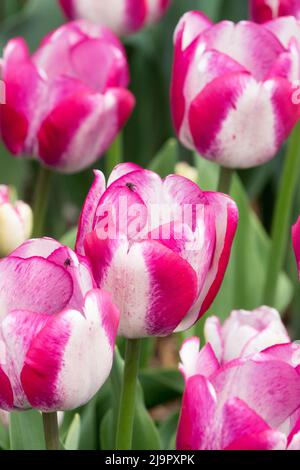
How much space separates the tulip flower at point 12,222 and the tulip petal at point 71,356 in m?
0.39

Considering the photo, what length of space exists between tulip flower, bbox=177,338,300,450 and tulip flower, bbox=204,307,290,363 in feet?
0.20

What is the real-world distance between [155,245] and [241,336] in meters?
0.14

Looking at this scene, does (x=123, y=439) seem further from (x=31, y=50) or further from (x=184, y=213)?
(x=31, y=50)

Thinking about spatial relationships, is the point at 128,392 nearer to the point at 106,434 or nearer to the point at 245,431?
the point at 245,431

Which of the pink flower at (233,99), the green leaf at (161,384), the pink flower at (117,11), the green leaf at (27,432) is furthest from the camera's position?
the pink flower at (117,11)

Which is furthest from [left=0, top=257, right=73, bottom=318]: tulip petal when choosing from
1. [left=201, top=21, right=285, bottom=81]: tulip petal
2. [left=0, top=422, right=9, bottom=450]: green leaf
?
[left=201, top=21, right=285, bottom=81]: tulip petal

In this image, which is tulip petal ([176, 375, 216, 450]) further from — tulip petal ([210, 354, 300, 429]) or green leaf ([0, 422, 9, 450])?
green leaf ([0, 422, 9, 450])

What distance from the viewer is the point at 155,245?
24.2 inches

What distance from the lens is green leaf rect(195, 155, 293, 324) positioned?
125 centimetres

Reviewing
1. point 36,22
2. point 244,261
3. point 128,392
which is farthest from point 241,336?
point 36,22

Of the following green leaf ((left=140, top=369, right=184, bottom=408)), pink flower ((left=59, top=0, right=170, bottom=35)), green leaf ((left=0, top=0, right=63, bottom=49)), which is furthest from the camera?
green leaf ((left=0, top=0, right=63, bottom=49))

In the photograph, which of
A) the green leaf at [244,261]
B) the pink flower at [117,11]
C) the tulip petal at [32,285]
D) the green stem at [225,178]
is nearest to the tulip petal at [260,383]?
the tulip petal at [32,285]

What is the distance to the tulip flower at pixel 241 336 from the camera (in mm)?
708

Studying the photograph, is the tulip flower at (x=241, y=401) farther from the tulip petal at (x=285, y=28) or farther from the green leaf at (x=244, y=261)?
the green leaf at (x=244, y=261)
